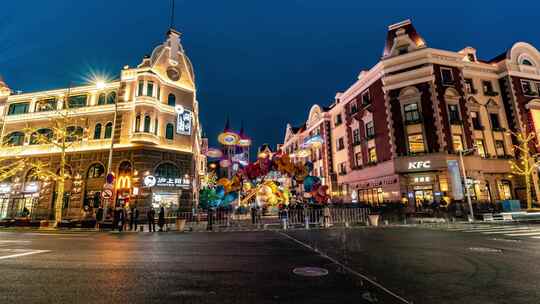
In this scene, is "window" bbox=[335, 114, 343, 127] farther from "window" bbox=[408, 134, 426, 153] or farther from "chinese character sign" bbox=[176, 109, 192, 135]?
"chinese character sign" bbox=[176, 109, 192, 135]

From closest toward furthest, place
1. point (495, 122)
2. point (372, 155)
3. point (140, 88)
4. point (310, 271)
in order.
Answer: point (310, 271)
point (140, 88)
point (495, 122)
point (372, 155)

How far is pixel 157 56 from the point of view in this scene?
3045 centimetres

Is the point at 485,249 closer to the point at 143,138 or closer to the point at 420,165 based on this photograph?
the point at 420,165

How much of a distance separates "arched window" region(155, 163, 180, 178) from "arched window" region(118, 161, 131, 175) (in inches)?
112

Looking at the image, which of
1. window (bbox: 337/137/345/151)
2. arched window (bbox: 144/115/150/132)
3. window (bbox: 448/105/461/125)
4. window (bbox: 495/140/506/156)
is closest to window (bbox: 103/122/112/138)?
arched window (bbox: 144/115/150/132)

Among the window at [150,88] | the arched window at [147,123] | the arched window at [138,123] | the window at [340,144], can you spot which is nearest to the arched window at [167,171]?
the arched window at [147,123]

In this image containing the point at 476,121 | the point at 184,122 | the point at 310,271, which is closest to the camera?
the point at 310,271

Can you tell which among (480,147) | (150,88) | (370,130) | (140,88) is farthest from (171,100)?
(480,147)

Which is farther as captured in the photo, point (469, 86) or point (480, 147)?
point (469, 86)

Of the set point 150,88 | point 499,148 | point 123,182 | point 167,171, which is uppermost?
point 150,88

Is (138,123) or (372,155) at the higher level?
(138,123)

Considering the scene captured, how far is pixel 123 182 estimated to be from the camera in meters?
26.6

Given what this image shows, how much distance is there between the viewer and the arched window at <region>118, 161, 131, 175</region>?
1062 inches

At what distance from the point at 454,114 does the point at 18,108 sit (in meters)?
52.0
